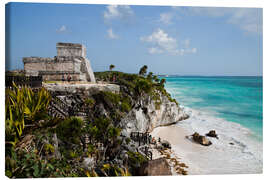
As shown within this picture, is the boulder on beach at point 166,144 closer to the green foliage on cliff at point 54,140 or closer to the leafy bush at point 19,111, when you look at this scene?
the green foliage on cliff at point 54,140

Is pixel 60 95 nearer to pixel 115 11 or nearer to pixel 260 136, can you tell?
pixel 115 11

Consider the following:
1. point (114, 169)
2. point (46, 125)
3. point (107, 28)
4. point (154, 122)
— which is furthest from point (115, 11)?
point (154, 122)

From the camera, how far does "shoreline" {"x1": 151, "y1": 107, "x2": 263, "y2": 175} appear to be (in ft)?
11.4

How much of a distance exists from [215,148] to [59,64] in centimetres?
796

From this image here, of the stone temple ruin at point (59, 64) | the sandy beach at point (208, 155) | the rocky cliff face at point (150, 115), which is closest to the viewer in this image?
the sandy beach at point (208, 155)

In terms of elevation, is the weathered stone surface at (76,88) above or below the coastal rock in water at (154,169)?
above

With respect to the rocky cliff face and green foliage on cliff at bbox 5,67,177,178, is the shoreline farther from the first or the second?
green foliage on cliff at bbox 5,67,177,178

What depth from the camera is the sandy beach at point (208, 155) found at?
3.42 m

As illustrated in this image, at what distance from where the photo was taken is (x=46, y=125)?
3.09m

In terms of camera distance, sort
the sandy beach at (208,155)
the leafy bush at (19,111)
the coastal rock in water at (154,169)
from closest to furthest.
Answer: the leafy bush at (19,111), the coastal rock in water at (154,169), the sandy beach at (208,155)

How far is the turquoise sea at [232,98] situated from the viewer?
3.46 meters

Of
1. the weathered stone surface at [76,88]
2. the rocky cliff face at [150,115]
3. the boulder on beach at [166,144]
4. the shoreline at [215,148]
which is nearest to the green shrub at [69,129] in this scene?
the weathered stone surface at [76,88]

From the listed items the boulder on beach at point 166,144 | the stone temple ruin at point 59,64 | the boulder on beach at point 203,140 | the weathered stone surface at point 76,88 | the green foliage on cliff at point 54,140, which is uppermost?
the stone temple ruin at point 59,64

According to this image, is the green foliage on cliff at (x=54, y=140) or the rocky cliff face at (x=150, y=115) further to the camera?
the rocky cliff face at (x=150, y=115)
